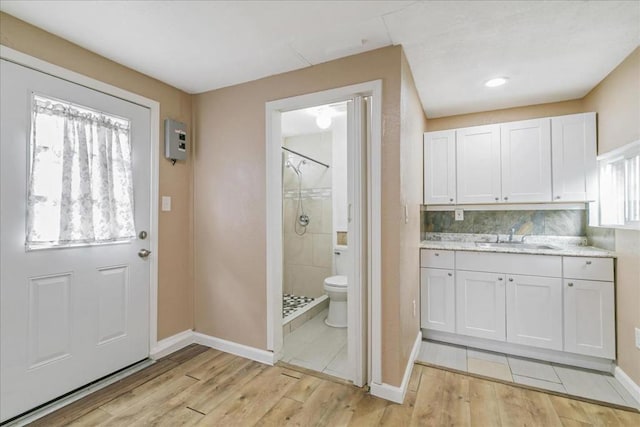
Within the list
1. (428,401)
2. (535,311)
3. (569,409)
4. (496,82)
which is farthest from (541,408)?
(496,82)

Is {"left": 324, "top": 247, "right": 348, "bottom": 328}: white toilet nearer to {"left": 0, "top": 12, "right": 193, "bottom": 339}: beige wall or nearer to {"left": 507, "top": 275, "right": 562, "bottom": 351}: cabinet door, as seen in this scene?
{"left": 0, "top": 12, "right": 193, "bottom": 339}: beige wall

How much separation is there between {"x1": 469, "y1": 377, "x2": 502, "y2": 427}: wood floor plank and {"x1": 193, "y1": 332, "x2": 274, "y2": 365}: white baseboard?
1.44m

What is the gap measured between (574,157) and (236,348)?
11.0 feet

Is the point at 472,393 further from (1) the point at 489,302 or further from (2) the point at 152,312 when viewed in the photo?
(2) the point at 152,312

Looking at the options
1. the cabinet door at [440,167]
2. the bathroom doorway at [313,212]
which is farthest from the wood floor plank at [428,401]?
the cabinet door at [440,167]

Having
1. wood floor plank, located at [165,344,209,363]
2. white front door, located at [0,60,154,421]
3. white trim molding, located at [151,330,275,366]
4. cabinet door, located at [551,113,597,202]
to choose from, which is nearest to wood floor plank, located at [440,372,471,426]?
white trim molding, located at [151,330,275,366]

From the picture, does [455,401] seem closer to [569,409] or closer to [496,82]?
[569,409]

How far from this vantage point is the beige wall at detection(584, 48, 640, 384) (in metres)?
1.86

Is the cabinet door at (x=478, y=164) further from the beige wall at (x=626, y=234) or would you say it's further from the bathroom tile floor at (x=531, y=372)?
the bathroom tile floor at (x=531, y=372)

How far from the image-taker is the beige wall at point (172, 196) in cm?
199

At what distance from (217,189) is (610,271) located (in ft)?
10.5

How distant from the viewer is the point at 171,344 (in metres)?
2.44

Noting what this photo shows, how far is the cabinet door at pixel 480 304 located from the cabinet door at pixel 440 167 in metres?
0.81

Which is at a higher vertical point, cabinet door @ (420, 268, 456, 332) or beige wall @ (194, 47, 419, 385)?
beige wall @ (194, 47, 419, 385)
